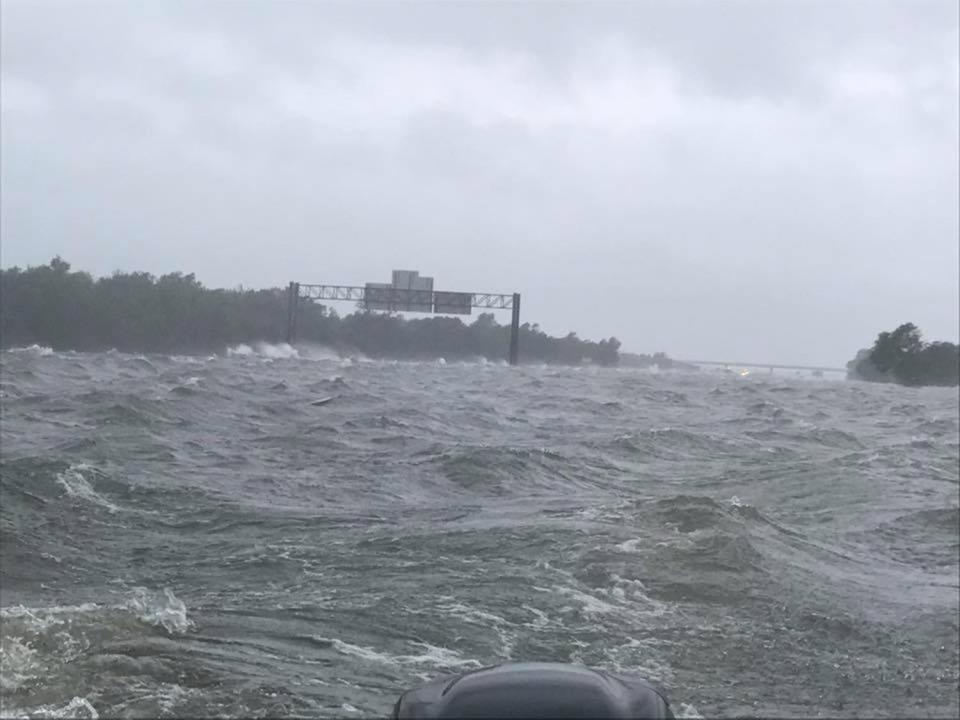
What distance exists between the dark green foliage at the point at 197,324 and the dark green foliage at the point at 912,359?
27.3 metres

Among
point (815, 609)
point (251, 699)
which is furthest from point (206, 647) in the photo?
point (815, 609)

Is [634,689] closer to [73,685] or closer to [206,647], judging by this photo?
[73,685]

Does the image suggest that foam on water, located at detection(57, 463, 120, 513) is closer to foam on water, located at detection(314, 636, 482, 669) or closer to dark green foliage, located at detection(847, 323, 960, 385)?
foam on water, located at detection(314, 636, 482, 669)

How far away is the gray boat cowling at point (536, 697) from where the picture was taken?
7.57 ft

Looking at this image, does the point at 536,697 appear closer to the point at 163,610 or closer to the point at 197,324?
the point at 163,610

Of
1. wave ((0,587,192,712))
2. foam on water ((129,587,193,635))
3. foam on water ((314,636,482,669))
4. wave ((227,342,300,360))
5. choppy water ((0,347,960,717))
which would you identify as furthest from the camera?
wave ((227,342,300,360))

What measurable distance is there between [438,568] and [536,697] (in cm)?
661

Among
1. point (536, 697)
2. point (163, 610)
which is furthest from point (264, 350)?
point (536, 697)

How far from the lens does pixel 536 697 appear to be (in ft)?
7.68

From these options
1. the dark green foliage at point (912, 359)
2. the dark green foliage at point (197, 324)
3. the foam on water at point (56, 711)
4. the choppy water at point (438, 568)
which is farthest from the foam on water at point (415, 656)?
the dark green foliage at point (912, 359)

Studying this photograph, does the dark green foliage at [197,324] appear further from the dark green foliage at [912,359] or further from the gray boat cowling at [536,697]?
the gray boat cowling at [536,697]

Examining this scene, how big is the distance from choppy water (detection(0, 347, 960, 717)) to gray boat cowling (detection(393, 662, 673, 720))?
3346 millimetres

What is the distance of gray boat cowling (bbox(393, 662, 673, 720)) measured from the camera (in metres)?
2.31

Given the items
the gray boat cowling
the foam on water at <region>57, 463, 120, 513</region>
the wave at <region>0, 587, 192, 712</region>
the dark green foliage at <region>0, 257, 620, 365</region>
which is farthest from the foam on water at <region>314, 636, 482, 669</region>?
the dark green foliage at <region>0, 257, 620, 365</region>
